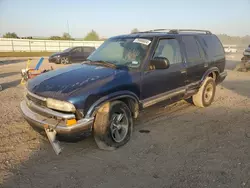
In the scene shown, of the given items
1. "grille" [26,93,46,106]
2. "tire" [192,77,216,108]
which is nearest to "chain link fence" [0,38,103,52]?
"tire" [192,77,216,108]

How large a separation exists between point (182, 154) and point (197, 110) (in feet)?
8.86

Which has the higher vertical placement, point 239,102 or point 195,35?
point 195,35

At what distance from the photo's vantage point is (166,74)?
4.86m

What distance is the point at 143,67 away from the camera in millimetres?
4410

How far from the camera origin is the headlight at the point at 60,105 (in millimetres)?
3438

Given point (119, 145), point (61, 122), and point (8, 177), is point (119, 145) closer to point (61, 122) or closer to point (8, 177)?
point (61, 122)

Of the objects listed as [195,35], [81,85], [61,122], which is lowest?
[61,122]

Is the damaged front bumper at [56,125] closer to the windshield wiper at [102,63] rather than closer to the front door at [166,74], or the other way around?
the windshield wiper at [102,63]

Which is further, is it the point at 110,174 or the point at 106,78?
the point at 106,78

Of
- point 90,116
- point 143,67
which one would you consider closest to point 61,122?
point 90,116

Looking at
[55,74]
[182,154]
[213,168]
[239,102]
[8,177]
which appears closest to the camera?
[8,177]

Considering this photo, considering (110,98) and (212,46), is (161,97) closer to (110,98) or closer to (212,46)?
(110,98)

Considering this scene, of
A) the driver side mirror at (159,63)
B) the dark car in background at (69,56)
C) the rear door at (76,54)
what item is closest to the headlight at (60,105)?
the driver side mirror at (159,63)

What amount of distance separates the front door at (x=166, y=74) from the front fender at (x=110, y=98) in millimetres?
292
